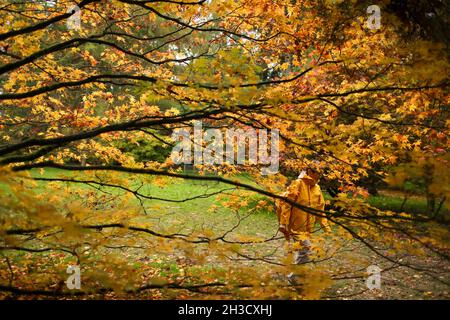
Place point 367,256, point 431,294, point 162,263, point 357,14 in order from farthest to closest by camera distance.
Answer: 1. point 367,256
2. point 162,263
3. point 431,294
4. point 357,14

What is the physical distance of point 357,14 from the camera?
2.65 metres

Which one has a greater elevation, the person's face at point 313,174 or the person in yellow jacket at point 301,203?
the person's face at point 313,174

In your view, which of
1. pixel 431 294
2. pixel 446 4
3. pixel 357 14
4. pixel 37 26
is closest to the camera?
pixel 446 4

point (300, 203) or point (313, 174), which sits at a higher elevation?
point (313, 174)

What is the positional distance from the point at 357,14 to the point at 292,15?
0.98 meters

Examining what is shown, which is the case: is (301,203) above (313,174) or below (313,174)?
below

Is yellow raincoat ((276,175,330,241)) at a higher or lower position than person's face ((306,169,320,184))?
lower

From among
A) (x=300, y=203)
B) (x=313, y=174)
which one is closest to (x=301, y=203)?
(x=300, y=203)

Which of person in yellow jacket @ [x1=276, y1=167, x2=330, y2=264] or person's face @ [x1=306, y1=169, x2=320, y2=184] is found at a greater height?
person's face @ [x1=306, y1=169, x2=320, y2=184]

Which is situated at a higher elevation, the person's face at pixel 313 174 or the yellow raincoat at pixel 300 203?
the person's face at pixel 313 174

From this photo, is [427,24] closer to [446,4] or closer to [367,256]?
[446,4]

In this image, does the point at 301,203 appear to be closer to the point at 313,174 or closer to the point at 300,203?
the point at 300,203
